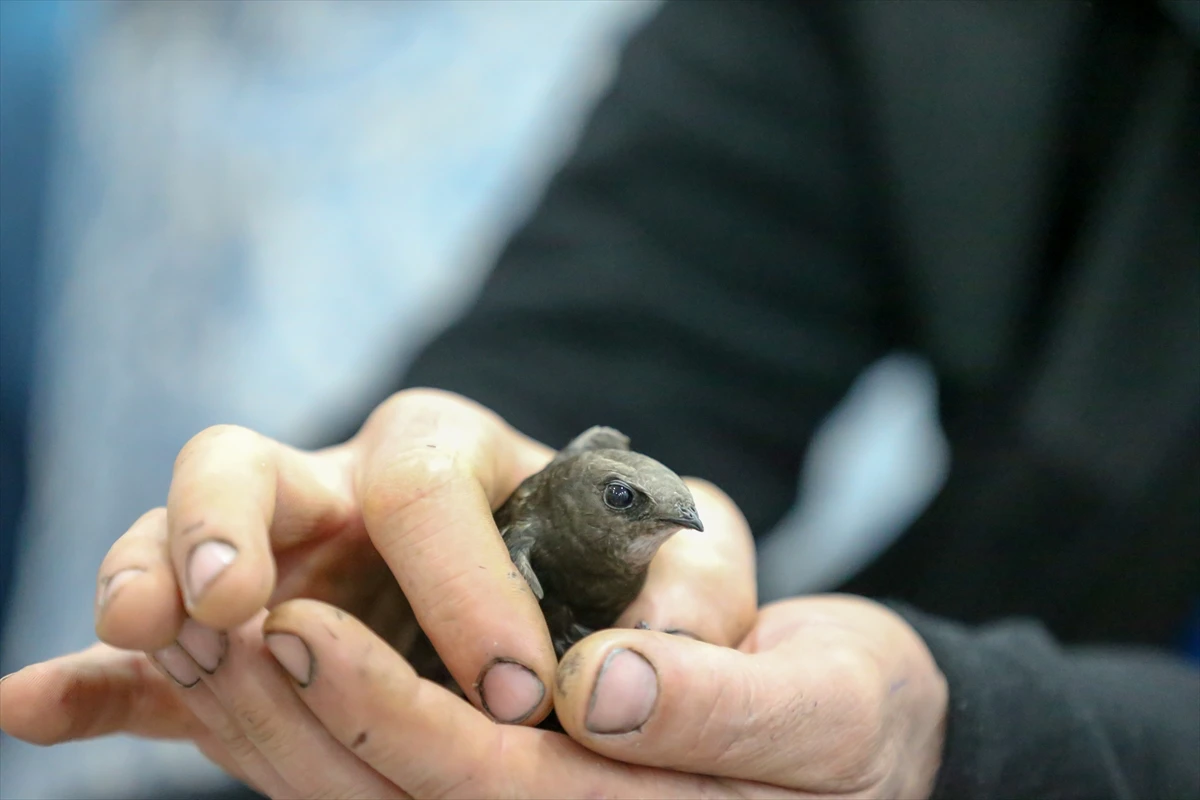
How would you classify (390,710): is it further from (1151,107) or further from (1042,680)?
(1151,107)

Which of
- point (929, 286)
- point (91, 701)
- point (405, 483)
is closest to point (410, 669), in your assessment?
point (405, 483)

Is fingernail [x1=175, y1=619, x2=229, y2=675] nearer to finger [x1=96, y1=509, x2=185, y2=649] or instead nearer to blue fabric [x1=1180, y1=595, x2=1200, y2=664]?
finger [x1=96, y1=509, x2=185, y2=649]

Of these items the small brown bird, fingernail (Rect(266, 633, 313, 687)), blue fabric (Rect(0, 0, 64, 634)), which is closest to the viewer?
fingernail (Rect(266, 633, 313, 687))

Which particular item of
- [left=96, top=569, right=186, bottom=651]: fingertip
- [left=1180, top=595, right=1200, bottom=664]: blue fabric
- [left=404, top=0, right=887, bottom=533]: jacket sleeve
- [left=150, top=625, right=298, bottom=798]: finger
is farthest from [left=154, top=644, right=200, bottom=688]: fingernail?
[left=1180, top=595, right=1200, bottom=664]: blue fabric

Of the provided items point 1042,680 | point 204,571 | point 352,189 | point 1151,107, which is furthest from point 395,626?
A: point 352,189

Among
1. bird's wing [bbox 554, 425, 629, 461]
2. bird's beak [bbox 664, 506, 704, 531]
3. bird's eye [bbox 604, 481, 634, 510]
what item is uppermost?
bird's beak [bbox 664, 506, 704, 531]

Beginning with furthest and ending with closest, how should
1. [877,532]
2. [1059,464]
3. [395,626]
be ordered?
1. [877,532]
2. [1059,464]
3. [395,626]

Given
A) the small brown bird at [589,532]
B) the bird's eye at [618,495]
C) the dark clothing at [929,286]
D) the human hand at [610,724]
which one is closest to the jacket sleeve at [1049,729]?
the dark clothing at [929,286]

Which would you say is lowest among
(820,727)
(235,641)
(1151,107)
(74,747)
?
(74,747)
